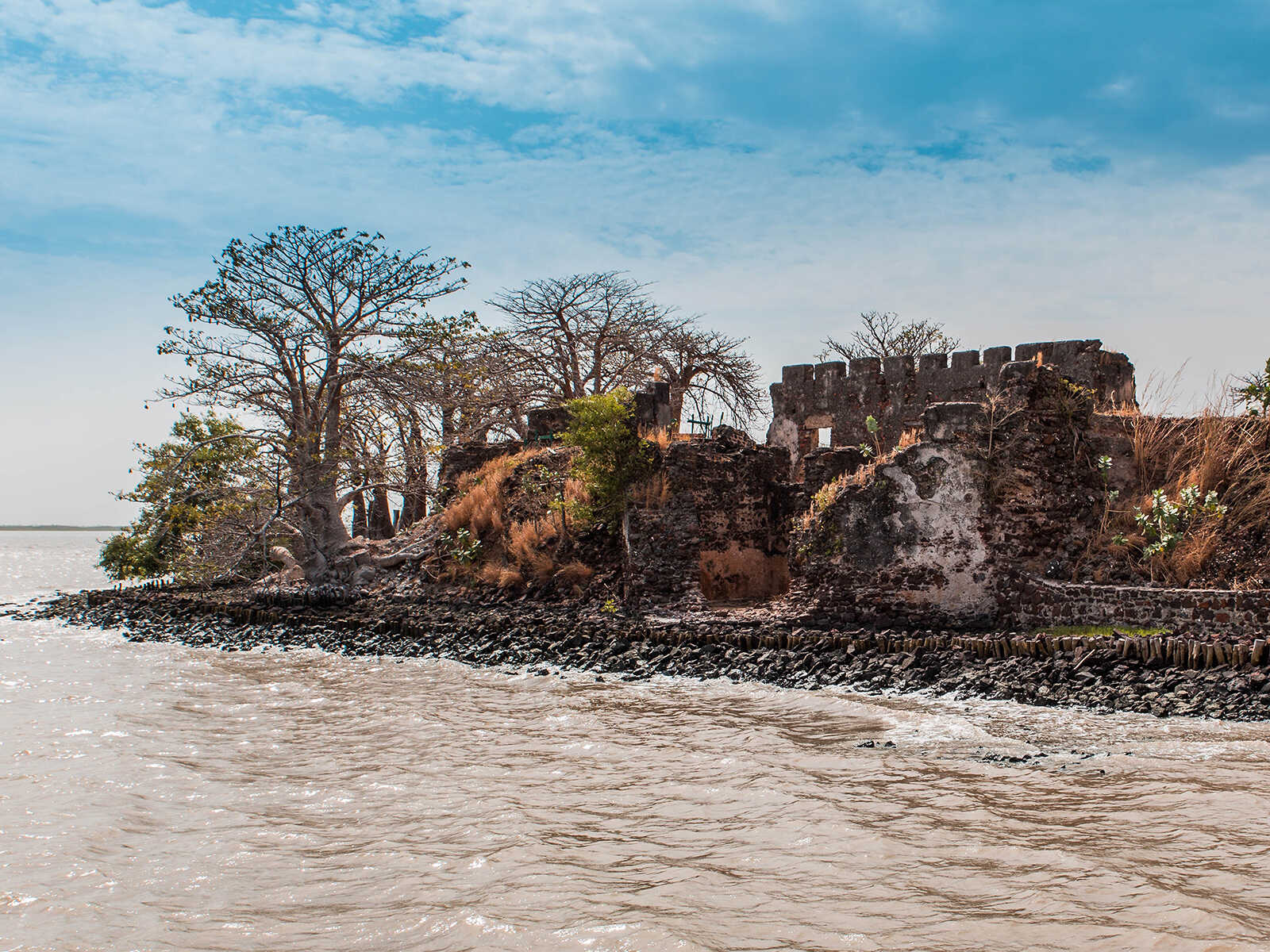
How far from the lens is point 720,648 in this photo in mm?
14625

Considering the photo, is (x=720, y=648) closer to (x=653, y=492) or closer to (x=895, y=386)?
(x=653, y=492)

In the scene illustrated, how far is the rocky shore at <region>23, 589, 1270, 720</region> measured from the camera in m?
10.8

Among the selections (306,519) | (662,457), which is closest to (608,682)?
(662,457)

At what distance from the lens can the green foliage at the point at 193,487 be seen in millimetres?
22312

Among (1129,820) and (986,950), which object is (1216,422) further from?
(986,950)

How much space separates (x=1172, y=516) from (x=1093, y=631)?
233 centimetres

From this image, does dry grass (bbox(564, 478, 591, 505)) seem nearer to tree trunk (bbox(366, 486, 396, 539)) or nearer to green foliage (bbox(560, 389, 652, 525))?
green foliage (bbox(560, 389, 652, 525))

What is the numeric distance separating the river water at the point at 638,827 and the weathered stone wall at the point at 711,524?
194 inches

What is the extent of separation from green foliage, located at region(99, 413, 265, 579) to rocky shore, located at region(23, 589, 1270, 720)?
1.91 metres

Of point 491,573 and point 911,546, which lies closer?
point 911,546

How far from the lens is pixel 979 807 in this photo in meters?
7.48

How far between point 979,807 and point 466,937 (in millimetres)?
3851

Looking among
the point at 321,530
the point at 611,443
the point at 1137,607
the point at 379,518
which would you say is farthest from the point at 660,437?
the point at 379,518

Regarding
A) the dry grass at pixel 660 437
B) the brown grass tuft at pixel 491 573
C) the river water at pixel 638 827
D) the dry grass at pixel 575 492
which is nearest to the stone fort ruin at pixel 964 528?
the dry grass at pixel 660 437
